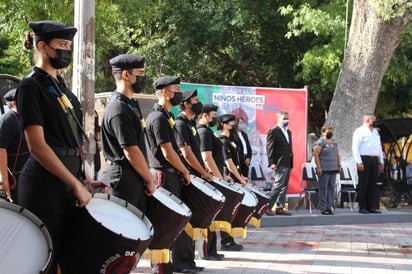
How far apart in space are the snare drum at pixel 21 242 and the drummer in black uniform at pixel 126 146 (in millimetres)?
1590

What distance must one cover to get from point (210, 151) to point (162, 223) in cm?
317

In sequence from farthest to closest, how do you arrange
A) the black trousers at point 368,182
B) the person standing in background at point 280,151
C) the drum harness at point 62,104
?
the black trousers at point 368,182 → the person standing in background at point 280,151 → the drum harness at point 62,104

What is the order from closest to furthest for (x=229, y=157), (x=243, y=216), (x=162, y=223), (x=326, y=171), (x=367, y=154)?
(x=162, y=223) → (x=243, y=216) → (x=229, y=157) → (x=326, y=171) → (x=367, y=154)

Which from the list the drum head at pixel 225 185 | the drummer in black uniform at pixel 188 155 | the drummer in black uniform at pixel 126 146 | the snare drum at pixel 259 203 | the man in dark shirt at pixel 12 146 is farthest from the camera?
the snare drum at pixel 259 203

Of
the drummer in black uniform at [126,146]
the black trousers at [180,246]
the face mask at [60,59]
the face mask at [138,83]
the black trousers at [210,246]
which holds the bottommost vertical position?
the black trousers at [210,246]

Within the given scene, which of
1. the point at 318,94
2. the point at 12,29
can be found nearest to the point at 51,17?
the point at 12,29

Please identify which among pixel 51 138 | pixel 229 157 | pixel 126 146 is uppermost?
pixel 51 138

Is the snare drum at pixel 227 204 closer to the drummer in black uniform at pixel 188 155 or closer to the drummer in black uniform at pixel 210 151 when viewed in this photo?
the drummer in black uniform at pixel 188 155

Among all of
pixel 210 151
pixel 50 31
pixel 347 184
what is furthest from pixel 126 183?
pixel 347 184

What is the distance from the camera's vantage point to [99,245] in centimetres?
427

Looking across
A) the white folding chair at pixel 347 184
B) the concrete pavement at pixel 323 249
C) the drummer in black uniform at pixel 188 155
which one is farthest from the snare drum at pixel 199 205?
the white folding chair at pixel 347 184

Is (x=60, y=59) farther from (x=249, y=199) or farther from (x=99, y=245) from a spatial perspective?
(x=249, y=199)

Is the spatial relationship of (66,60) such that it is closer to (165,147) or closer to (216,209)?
(165,147)

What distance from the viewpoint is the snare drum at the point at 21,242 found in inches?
154
